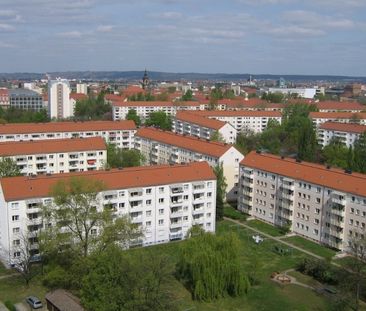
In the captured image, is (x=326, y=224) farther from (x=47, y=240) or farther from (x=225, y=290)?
(x=47, y=240)

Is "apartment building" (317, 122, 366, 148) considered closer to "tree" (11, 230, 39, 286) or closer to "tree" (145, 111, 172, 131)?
"tree" (145, 111, 172, 131)

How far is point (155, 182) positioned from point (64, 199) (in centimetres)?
1160

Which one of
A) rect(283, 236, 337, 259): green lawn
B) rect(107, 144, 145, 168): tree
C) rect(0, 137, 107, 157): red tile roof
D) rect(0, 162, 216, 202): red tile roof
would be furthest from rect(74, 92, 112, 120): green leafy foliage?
rect(283, 236, 337, 259): green lawn

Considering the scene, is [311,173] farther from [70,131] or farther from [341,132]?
[70,131]

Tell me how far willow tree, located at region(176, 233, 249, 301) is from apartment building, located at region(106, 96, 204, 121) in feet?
270

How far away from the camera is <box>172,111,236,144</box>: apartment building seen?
8700 centimetres

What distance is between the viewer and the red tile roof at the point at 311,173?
44656 millimetres

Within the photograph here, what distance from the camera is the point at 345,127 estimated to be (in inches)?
3501

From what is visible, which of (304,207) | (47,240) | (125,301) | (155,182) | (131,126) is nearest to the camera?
(125,301)

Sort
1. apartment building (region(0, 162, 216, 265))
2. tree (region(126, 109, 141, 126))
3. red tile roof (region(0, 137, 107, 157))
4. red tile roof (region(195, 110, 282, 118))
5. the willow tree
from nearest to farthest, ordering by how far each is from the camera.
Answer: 1. the willow tree
2. apartment building (region(0, 162, 216, 265))
3. red tile roof (region(0, 137, 107, 157))
4. red tile roof (region(195, 110, 282, 118))
5. tree (region(126, 109, 141, 126))

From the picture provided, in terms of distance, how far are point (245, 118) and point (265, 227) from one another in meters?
57.5

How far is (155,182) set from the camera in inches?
1781

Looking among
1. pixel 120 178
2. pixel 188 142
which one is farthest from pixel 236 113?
pixel 120 178

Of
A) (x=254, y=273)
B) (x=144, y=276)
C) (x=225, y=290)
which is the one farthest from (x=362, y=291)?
(x=144, y=276)
